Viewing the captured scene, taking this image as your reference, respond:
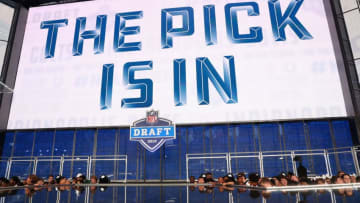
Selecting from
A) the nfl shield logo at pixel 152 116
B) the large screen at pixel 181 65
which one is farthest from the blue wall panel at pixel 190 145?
the nfl shield logo at pixel 152 116

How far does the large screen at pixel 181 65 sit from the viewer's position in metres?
9.40

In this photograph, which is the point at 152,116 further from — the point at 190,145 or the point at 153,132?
the point at 190,145

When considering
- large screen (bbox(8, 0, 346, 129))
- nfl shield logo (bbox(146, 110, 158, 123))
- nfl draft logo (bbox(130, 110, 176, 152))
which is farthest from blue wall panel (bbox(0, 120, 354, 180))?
nfl shield logo (bbox(146, 110, 158, 123))

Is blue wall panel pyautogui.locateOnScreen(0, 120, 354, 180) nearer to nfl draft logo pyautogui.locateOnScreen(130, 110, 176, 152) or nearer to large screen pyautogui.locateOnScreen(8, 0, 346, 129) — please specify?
large screen pyautogui.locateOnScreen(8, 0, 346, 129)

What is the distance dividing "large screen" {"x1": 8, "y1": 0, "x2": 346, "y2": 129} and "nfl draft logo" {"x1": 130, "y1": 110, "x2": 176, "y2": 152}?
102cm

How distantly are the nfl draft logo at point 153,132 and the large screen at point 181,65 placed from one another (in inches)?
40.3

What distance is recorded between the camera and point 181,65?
10.2 metres

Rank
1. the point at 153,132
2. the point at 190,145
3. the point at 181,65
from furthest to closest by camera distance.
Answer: the point at 181,65 < the point at 190,145 < the point at 153,132

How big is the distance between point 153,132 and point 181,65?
3.50m

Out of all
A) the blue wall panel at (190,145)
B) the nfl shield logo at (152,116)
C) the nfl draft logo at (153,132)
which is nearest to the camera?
the nfl draft logo at (153,132)

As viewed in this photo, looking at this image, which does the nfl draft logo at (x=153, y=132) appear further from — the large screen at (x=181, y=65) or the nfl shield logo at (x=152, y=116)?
the large screen at (x=181, y=65)

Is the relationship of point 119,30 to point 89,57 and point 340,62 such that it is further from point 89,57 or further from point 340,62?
point 340,62

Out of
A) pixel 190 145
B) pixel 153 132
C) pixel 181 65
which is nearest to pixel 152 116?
pixel 153 132

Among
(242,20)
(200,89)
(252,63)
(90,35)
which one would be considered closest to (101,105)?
(90,35)
